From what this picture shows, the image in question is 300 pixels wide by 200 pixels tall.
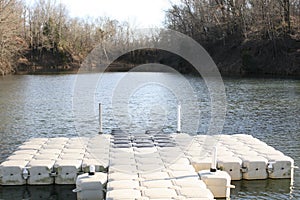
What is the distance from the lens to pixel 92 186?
26.5ft

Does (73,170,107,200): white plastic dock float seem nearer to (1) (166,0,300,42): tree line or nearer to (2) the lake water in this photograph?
(2) the lake water

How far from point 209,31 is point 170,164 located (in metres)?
44.8

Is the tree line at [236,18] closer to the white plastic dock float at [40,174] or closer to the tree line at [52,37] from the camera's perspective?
the tree line at [52,37]

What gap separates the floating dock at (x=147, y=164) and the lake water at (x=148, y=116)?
11.8 inches

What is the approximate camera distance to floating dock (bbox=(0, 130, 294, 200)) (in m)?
7.76

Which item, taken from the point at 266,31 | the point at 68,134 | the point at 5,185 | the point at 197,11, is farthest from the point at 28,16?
the point at 5,185

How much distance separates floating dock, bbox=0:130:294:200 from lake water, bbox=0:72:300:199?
298 millimetres

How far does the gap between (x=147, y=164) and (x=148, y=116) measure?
30.8 ft

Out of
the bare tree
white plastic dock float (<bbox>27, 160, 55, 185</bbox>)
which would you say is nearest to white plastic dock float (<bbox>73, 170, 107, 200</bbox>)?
white plastic dock float (<bbox>27, 160, 55, 185</bbox>)

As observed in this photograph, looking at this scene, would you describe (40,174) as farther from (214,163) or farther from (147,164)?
(214,163)

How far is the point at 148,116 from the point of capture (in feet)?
60.8

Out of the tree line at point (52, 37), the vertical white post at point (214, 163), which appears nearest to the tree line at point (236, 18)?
the tree line at point (52, 37)

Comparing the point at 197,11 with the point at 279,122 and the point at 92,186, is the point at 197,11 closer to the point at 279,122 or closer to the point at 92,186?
the point at 279,122

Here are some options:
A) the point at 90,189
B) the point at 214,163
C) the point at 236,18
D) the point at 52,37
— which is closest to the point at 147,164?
the point at 214,163
